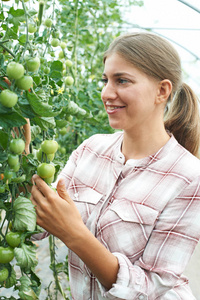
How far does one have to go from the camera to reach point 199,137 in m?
1.25

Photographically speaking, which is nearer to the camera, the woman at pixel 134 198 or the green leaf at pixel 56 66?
the green leaf at pixel 56 66

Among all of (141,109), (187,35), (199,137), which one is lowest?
(199,137)

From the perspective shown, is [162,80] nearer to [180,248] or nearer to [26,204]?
[180,248]

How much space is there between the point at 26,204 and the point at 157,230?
0.53m

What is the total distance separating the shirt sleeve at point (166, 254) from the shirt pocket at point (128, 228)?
0.03m

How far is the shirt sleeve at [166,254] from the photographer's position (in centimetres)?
90

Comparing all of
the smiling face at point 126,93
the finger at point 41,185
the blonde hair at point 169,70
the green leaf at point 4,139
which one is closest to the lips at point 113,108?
the smiling face at point 126,93

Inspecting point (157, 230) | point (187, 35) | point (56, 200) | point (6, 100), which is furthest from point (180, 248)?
point (187, 35)

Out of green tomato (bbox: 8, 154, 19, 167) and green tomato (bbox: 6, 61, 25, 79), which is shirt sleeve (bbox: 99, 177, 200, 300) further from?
green tomato (bbox: 6, 61, 25, 79)

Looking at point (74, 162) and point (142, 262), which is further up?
point (74, 162)

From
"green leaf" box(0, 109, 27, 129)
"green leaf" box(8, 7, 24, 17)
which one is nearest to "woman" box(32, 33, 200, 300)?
"green leaf" box(0, 109, 27, 129)

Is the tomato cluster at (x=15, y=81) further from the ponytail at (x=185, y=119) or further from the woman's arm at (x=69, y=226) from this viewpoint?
the ponytail at (x=185, y=119)

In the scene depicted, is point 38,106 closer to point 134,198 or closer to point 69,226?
point 69,226

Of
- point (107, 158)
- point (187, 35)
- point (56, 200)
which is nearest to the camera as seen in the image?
point (56, 200)
